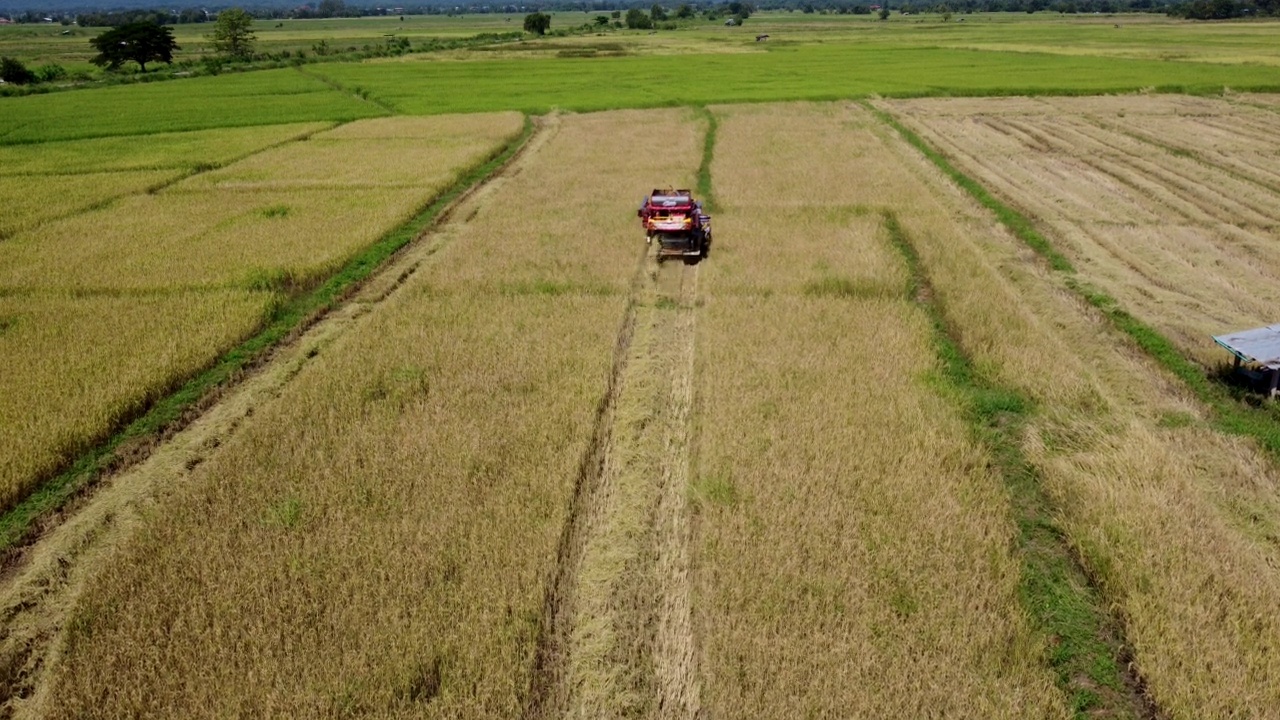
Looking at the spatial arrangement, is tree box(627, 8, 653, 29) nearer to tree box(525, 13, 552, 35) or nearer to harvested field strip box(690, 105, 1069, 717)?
tree box(525, 13, 552, 35)

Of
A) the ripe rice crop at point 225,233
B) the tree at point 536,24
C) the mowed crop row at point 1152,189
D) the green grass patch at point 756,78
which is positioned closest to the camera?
the mowed crop row at point 1152,189

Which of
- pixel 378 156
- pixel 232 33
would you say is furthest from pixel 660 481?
pixel 232 33

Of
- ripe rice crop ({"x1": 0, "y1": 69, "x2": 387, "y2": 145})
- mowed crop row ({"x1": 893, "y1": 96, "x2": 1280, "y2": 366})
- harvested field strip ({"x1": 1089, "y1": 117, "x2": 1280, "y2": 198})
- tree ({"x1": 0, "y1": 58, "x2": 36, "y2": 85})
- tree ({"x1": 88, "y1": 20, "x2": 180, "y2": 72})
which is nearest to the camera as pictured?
mowed crop row ({"x1": 893, "y1": 96, "x2": 1280, "y2": 366})

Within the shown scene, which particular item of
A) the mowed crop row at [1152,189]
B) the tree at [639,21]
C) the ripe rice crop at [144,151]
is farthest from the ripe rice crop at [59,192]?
the tree at [639,21]

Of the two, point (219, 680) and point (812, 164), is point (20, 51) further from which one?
point (219, 680)

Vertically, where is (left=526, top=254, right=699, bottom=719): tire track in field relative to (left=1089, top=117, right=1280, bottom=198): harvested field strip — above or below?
below

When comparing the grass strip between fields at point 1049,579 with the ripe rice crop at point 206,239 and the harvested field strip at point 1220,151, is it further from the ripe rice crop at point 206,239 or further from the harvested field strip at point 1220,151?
the harvested field strip at point 1220,151

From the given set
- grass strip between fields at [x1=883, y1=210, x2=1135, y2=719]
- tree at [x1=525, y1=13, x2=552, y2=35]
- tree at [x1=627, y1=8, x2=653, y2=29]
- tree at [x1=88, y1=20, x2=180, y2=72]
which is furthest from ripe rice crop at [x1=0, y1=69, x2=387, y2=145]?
tree at [x1=627, y1=8, x2=653, y2=29]
